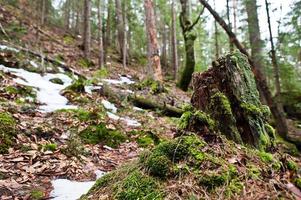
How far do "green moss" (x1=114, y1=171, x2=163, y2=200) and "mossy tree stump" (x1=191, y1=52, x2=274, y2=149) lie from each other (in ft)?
3.89

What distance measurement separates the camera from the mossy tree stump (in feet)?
11.1

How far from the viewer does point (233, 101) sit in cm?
360

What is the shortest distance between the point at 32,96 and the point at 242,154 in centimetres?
531

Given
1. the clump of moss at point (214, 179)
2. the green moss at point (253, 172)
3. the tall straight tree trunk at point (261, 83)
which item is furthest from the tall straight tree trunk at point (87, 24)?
the clump of moss at point (214, 179)

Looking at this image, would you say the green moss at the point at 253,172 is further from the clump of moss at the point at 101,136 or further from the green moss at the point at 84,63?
the green moss at the point at 84,63

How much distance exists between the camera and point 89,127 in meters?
5.49

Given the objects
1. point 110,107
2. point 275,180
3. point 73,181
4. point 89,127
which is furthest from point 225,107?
point 110,107

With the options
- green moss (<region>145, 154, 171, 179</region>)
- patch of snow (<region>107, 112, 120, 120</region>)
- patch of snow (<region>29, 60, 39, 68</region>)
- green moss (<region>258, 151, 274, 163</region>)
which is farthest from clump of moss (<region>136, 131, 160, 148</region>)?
patch of snow (<region>29, 60, 39, 68</region>)

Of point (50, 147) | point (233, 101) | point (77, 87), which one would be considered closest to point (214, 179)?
point (233, 101)

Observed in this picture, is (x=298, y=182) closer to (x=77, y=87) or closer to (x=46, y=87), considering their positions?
(x=77, y=87)

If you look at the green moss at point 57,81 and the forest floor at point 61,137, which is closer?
the forest floor at point 61,137

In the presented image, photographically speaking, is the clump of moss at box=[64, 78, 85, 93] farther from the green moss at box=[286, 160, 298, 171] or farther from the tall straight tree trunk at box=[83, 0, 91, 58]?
the tall straight tree trunk at box=[83, 0, 91, 58]

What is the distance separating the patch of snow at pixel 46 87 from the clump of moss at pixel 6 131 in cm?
145

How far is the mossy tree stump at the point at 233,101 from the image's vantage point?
338 centimetres
